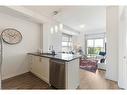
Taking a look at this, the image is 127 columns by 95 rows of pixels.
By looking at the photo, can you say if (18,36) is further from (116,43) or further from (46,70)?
(116,43)

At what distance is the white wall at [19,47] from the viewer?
351 centimetres

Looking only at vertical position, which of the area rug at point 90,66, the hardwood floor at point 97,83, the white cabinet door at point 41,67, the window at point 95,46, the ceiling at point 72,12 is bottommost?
the hardwood floor at point 97,83

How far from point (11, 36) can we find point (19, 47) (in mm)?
542

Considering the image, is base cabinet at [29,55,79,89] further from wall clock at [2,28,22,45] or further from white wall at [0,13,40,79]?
wall clock at [2,28,22,45]

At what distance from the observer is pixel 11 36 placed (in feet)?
11.9

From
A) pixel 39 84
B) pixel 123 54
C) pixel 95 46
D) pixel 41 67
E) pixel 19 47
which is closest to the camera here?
pixel 123 54

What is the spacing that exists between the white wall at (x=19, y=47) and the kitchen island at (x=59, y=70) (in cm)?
89

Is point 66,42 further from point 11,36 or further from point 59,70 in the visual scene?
point 59,70

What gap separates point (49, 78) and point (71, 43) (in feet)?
21.2

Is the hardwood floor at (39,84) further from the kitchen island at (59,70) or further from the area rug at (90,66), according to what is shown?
the area rug at (90,66)

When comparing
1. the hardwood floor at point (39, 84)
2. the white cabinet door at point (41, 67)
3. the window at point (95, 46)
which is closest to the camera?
the hardwood floor at point (39, 84)

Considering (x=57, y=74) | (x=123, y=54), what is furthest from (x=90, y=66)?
(x=57, y=74)

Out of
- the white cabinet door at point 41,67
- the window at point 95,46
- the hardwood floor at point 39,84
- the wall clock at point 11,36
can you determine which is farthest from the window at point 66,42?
the hardwood floor at point 39,84

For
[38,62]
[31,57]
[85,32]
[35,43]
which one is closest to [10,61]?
[31,57]
